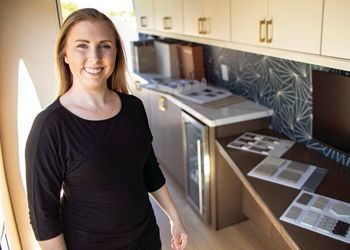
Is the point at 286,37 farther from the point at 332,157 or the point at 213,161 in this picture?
the point at 213,161

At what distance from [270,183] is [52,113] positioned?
3.70 ft

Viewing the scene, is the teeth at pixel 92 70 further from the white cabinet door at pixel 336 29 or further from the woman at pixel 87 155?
the white cabinet door at pixel 336 29

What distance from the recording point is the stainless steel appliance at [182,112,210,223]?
8.06 ft

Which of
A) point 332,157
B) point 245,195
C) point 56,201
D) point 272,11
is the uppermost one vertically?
point 272,11

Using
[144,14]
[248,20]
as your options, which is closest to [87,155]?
[248,20]

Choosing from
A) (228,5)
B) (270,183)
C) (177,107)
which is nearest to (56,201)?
(270,183)

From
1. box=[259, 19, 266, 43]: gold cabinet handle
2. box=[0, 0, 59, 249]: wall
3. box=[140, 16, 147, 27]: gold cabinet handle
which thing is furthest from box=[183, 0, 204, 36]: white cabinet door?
box=[0, 0, 59, 249]: wall

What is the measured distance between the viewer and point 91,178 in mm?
1130

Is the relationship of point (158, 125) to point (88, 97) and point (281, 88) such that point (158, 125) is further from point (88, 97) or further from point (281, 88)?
point (88, 97)

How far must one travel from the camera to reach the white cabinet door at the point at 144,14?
3.54 m

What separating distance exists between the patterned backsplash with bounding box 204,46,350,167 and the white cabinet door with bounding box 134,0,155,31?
908mm

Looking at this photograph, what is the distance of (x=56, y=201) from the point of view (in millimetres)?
1103

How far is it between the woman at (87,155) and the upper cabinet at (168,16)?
69.1 inches

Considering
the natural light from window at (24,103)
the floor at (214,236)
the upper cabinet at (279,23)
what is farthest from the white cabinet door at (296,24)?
the floor at (214,236)
